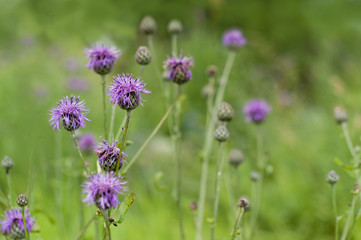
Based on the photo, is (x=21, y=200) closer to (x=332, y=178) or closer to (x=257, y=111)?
(x=332, y=178)

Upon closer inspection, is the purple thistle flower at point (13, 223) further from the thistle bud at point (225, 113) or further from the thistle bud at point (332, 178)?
the thistle bud at point (332, 178)

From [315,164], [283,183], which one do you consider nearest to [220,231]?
[283,183]

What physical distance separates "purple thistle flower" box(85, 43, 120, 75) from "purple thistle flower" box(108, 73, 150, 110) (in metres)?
0.17

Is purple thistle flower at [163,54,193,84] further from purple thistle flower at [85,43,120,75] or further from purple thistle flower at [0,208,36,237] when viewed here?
purple thistle flower at [0,208,36,237]

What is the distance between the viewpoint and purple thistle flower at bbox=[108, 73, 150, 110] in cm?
68

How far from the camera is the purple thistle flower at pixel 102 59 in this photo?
0.85 meters

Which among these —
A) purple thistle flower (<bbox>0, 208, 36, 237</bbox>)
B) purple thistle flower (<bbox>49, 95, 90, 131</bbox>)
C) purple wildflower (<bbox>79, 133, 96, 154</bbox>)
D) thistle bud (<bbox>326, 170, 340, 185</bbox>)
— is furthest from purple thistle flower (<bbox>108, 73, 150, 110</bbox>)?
purple wildflower (<bbox>79, 133, 96, 154</bbox>)

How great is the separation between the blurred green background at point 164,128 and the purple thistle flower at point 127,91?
0.27m

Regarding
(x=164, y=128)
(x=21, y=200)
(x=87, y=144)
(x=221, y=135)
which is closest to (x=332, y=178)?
(x=221, y=135)

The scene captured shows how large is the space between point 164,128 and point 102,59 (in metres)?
2.98

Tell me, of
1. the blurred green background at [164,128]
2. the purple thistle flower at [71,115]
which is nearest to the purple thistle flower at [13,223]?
the blurred green background at [164,128]

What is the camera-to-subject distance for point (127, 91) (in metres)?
0.67

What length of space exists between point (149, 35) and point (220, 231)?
3.08 feet

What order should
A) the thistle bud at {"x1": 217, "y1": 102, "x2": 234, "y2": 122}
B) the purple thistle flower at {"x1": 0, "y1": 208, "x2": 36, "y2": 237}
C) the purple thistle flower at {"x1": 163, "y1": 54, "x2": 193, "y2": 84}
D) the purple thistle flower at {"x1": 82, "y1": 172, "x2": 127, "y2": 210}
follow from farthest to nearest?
the thistle bud at {"x1": 217, "y1": 102, "x2": 234, "y2": 122} < the purple thistle flower at {"x1": 163, "y1": 54, "x2": 193, "y2": 84} < the purple thistle flower at {"x1": 0, "y1": 208, "x2": 36, "y2": 237} < the purple thistle flower at {"x1": 82, "y1": 172, "x2": 127, "y2": 210}
